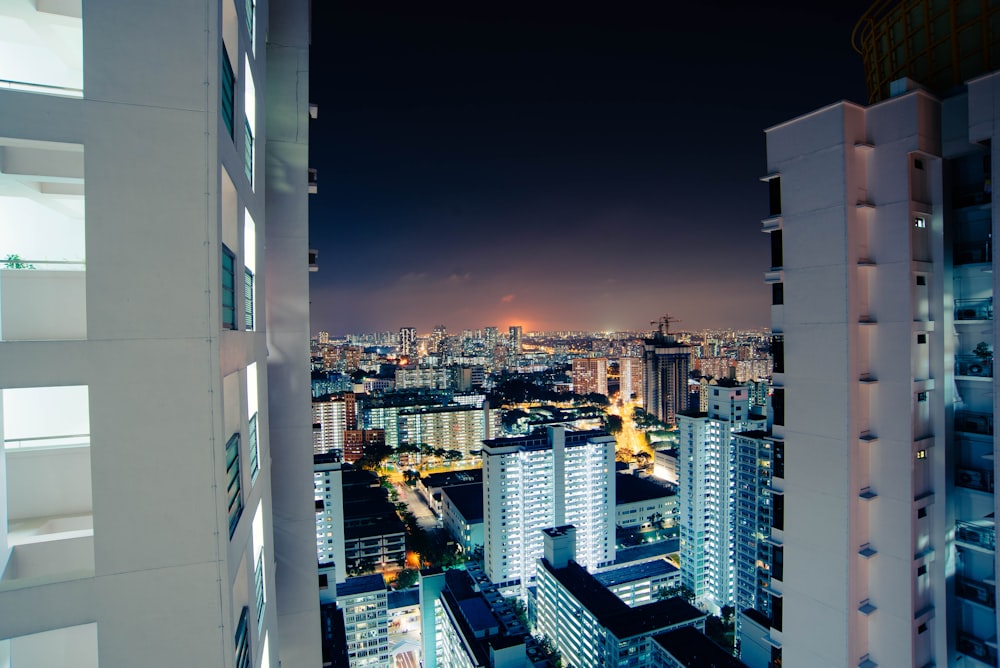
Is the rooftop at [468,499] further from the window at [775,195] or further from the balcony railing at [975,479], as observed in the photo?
the window at [775,195]

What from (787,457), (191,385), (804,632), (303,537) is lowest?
(804,632)

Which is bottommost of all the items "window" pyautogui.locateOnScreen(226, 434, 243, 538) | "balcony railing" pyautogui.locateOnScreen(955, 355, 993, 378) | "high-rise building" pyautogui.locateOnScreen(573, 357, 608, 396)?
"high-rise building" pyautogui.locateOnScreen(573, 357, 608, 396)

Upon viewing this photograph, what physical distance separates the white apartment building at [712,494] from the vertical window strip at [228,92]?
15.0 meters

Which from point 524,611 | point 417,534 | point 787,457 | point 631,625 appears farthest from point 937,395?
point 417,534

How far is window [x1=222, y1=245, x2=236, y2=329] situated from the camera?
136 centimetres

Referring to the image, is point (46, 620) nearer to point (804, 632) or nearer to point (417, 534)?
point (804, 632)

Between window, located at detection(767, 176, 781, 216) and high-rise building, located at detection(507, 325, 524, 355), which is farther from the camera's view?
high-rise building, located at detection(507, 325, 524, 355)

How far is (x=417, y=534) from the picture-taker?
54.1ft

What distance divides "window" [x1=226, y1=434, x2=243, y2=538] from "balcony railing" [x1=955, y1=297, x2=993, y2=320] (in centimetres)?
294

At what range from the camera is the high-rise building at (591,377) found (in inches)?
1657

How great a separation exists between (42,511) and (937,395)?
3.50m

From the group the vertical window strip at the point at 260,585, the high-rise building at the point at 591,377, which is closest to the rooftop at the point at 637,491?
the vertical window strip at the point at 260,585

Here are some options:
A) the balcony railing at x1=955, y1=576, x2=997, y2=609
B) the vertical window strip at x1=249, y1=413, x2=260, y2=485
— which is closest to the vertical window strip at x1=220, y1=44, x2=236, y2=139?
the vertical window strip at x1=249, y1=413, x2=260, y2=485

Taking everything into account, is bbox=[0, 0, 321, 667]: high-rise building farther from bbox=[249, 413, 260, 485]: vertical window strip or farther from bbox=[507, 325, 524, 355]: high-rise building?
bbox=[507, 325, 524, 355]: high-rise building
